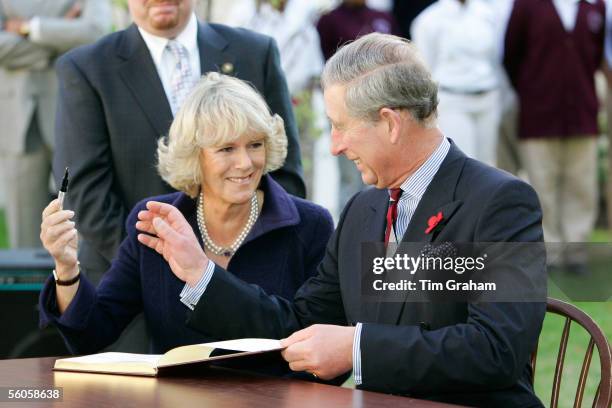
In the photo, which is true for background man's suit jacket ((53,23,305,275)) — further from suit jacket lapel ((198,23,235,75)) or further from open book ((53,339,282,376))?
open book ((53,339,282,376))

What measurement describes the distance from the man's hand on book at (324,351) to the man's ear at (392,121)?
54 cm

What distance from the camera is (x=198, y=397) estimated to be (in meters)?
2.87

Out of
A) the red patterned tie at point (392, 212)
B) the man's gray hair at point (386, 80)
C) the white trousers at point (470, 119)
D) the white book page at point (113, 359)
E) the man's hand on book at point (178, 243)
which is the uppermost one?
the man's gray hair at point (386, 80)

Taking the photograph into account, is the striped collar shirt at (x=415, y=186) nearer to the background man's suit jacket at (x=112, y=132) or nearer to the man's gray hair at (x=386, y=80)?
the man's gray hair at (x=386, y=80)

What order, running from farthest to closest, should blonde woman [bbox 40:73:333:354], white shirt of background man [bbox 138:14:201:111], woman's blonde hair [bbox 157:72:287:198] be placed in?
white shirt of background man [bbox 138:14:201:111] → woman's blonde hair [bbox 157:72:287:198] → blonde woman [bbox 40:73:333:354]

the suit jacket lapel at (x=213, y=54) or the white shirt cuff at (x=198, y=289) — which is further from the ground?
the suit jacket lapel at (x=213, y=54)

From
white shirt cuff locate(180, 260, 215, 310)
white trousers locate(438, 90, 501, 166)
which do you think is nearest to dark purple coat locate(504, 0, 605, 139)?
white trousers locate(438, 90, 501, 166)

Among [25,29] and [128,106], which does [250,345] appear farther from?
[25,29]

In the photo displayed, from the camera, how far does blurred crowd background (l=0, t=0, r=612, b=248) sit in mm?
8555

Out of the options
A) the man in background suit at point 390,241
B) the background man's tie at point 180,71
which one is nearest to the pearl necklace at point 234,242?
the man in background suit at point 390,241

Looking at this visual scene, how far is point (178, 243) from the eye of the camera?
137 inches

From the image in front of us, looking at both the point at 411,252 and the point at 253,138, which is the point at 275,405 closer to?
the point at 411,252

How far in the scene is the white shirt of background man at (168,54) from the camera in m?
4.80

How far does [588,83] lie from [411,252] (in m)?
5.86
